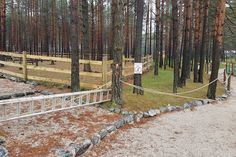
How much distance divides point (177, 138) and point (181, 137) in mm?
143

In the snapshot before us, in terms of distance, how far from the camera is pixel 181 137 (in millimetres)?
7582

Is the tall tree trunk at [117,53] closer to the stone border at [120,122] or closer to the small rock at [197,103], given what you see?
the stone border at [120,122]

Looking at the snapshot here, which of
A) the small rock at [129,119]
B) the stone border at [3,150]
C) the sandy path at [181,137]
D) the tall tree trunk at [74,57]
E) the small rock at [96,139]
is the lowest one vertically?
the sandy path at [181,137]

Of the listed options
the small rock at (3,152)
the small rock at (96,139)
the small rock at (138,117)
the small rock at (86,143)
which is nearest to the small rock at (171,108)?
the small rock at (138,117)

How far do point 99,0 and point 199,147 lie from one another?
24452mm

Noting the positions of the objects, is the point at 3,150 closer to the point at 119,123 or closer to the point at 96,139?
the point at 96,139

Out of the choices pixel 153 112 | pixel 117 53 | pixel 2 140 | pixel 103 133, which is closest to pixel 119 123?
pixel 103 133

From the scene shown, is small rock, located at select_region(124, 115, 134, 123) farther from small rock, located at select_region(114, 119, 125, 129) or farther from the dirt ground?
the dirt ground

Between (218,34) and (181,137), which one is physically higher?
(218,34)

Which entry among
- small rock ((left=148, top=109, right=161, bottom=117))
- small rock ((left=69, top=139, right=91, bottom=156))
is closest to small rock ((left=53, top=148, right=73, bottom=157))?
small rock ((left=69, top=139, right=91, bottom=156))

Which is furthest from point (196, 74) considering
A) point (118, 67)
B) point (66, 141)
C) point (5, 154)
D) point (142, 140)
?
point (5, 154)

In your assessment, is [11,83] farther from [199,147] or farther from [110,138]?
[199,147]

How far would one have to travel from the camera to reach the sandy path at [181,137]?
648 cm

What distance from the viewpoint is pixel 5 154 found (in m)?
5.24
